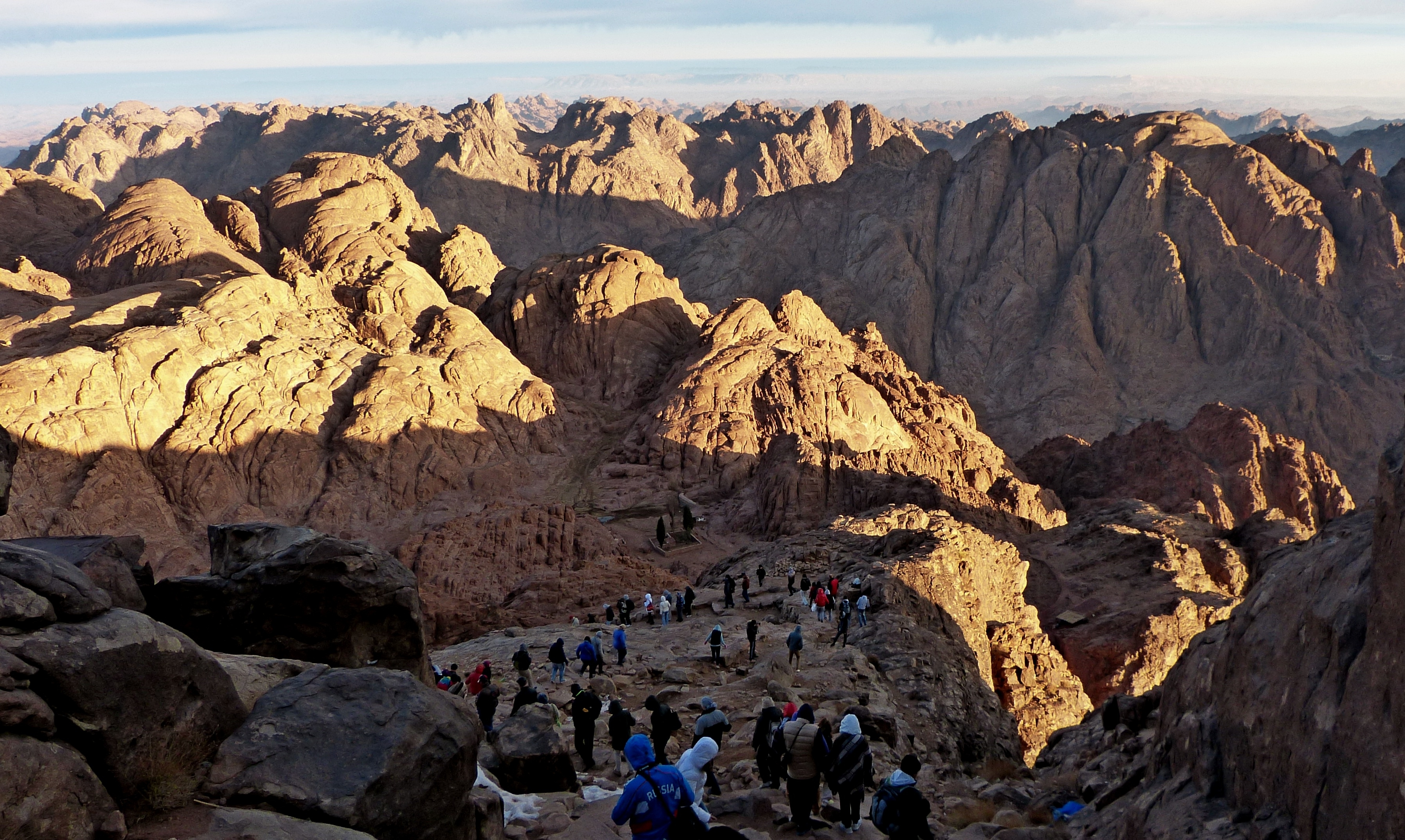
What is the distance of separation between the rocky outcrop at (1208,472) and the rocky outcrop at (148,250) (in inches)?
2136

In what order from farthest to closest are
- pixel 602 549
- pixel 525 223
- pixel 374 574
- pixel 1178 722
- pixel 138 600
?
pixel 525 223
pixel 602 549
pixel 374 574
pixel 138 600
pixel 1178 722

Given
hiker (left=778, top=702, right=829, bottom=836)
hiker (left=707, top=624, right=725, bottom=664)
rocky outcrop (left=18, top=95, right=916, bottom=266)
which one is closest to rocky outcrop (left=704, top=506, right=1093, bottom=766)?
hiker (left=707, top=624, right=725, bottom=664)

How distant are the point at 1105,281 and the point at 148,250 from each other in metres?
87.0

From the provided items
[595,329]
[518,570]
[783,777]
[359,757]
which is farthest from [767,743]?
[595,329]

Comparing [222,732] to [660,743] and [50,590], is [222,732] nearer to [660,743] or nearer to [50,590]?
[50,590]

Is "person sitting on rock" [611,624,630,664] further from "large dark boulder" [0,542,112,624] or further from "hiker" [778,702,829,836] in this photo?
"large dark boulder" [0,542,112,624]

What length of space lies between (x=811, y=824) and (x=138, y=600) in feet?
30.5

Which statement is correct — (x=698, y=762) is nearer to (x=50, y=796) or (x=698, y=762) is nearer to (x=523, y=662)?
(x=50, y=796)

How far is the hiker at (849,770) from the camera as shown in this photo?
38.6 ft

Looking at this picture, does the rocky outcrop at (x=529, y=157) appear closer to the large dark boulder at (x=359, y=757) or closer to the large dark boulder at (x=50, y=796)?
the large dark boulder at (x=359, y=757)

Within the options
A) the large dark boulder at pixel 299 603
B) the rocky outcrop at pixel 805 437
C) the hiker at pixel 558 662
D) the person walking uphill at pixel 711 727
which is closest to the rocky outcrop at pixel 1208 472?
the rocky outcrop at pixel 805 437

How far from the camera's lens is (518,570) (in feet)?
130

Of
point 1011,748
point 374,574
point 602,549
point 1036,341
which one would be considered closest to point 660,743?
point 374,574

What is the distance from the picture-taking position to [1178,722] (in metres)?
11.4
